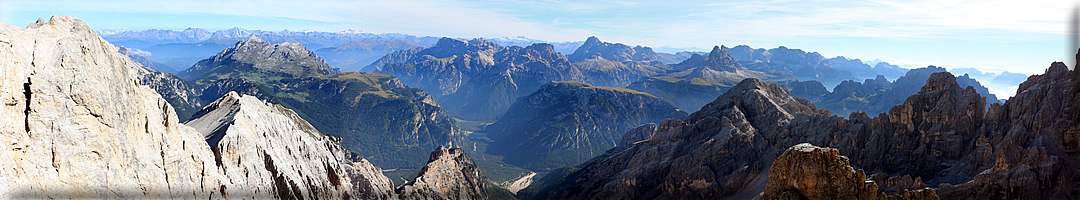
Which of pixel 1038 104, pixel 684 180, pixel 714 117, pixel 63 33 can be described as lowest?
pixel 684 180

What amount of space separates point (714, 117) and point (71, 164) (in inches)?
5915

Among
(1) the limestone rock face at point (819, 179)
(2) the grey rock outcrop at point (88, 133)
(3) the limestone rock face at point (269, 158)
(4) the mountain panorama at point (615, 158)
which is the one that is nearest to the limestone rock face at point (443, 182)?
(4) the mountain panorama at point (615, 158)

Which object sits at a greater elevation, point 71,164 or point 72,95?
point 72,95

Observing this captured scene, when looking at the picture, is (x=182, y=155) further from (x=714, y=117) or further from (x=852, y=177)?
(x=714, y=117)

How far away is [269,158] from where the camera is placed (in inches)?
3250

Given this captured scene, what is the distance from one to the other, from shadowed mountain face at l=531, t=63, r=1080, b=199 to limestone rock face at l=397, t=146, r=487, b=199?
103 feet

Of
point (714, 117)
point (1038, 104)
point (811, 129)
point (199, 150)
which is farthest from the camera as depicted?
point (714, 117)

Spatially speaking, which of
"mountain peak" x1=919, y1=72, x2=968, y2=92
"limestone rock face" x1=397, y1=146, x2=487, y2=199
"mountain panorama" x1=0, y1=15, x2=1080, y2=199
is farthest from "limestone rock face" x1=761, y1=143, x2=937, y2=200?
"limestone rock face" x1=397, y1=146, x2=487, y2=199

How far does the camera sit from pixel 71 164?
39.4 m

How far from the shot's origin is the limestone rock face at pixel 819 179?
43188mm

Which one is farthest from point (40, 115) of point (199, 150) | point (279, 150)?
point (279, 150)

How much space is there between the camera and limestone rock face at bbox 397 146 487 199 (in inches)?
5914

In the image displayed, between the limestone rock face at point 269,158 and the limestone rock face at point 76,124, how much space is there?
50.8ft

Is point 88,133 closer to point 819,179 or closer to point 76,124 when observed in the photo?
point 76,124
